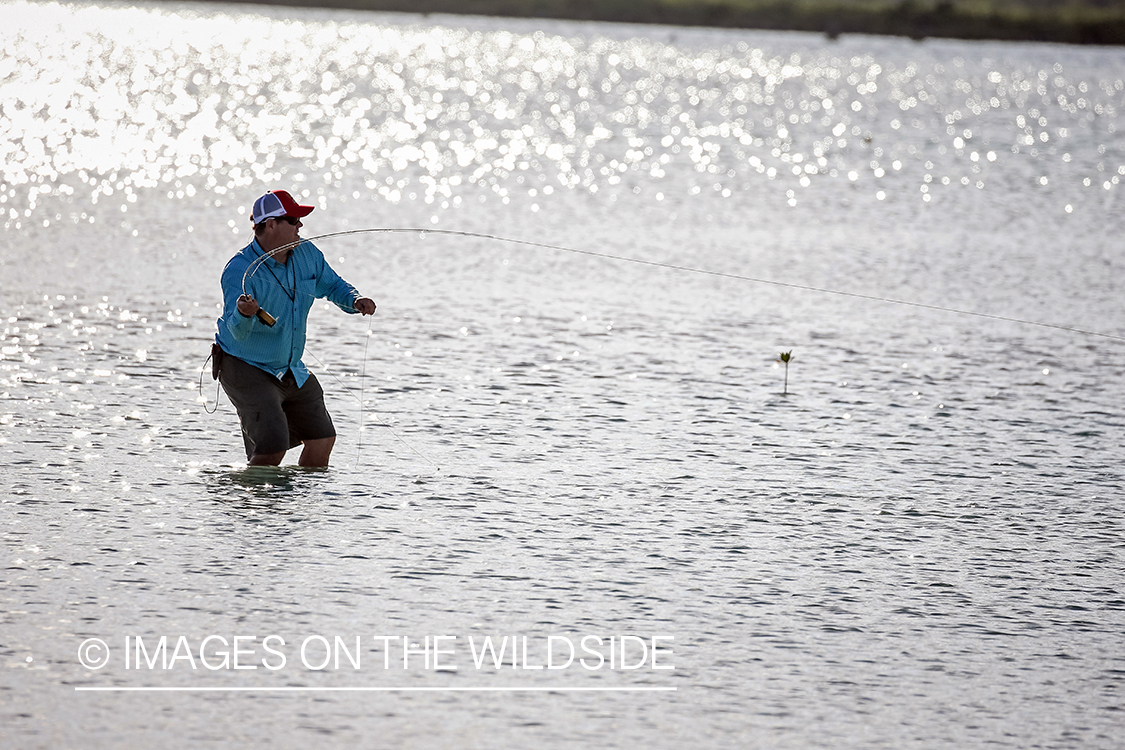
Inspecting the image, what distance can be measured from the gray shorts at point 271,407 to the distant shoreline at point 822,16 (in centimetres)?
7870

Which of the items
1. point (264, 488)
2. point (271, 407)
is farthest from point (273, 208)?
point (264, 488)

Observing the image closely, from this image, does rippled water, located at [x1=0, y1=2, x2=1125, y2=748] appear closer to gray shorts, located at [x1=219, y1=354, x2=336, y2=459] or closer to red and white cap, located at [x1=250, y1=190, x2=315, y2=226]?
gray shorts, located at [x1=219, y1=354, x2=336, y2=459]

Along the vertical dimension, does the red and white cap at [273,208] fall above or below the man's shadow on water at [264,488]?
above

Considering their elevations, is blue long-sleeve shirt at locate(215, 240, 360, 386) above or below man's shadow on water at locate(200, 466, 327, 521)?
above

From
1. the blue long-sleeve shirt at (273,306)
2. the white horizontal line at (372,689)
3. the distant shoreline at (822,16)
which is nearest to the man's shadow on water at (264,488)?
Answer: the blue long-sleeve shirt at (273,306)

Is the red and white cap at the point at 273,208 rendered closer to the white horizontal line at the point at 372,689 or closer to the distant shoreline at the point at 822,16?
the white horizontal line at the point at 372,689

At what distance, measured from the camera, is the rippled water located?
5434mm

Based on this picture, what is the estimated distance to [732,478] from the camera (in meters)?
8.21

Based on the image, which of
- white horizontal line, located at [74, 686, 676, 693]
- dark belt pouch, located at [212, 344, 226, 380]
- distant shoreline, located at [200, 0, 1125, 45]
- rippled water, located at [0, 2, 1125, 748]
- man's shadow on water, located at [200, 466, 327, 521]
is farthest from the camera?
distant shoreline, located at [200, 0, 1125, 45]

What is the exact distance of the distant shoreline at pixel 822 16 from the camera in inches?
3393

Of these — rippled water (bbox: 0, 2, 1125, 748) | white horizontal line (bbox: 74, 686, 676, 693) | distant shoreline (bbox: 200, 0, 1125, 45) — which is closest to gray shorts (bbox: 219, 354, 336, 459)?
rippled water (bbox: 0, 2, 1125, 748)

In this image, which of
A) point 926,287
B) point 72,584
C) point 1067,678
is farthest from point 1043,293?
point 72,584

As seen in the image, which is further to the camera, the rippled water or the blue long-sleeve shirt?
the blue long-sleeve shirt

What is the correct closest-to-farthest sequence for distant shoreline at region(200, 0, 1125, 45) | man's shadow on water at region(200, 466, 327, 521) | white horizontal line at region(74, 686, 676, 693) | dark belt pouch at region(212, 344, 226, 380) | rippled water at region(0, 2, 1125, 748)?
white horizontal line at region(74, 686, 676, 693)
rippled water at region(0, 2, 1125, 748)
man's shadow on water at region(200, 466, 327, 521)
dark belt pouch at region(212, 344, 226, 380)
distant shoreline at region(200, 0, 1125, 45)
